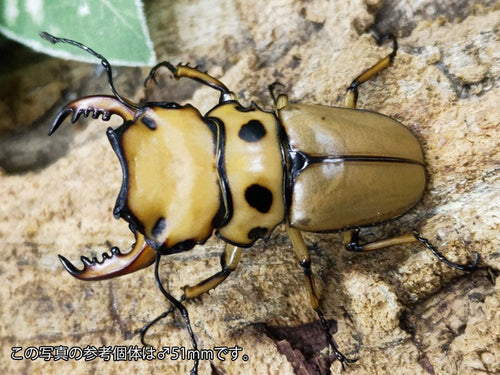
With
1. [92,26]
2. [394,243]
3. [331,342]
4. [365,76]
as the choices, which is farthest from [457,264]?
[92,26]

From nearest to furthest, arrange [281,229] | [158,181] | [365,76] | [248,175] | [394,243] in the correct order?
1. [158,181]
2. [248,175]
3. [394,243]
4. [365,76]
5. [281,229]

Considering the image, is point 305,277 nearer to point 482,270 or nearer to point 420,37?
point 482,270

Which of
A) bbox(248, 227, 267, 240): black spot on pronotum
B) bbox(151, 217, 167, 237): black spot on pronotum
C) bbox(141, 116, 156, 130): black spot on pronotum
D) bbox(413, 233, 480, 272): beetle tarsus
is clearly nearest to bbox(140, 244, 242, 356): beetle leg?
bbox(248, 227, 267, 240): black spot on pronotum

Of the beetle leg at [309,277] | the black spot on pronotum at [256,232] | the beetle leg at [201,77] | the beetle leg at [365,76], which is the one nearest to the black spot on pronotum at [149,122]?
the beetle leg at [201,77]

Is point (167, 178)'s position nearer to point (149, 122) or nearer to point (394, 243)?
point (149, 122)

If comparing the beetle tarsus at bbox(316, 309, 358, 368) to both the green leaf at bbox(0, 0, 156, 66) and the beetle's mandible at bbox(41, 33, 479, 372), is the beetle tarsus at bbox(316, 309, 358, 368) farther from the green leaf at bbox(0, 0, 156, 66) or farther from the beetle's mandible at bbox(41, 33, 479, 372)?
the green leaf at bbox(0, 0, 156, 66)

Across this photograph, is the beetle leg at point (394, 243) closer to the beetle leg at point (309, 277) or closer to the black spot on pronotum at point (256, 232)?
the beetle leg at point (309, 277)
